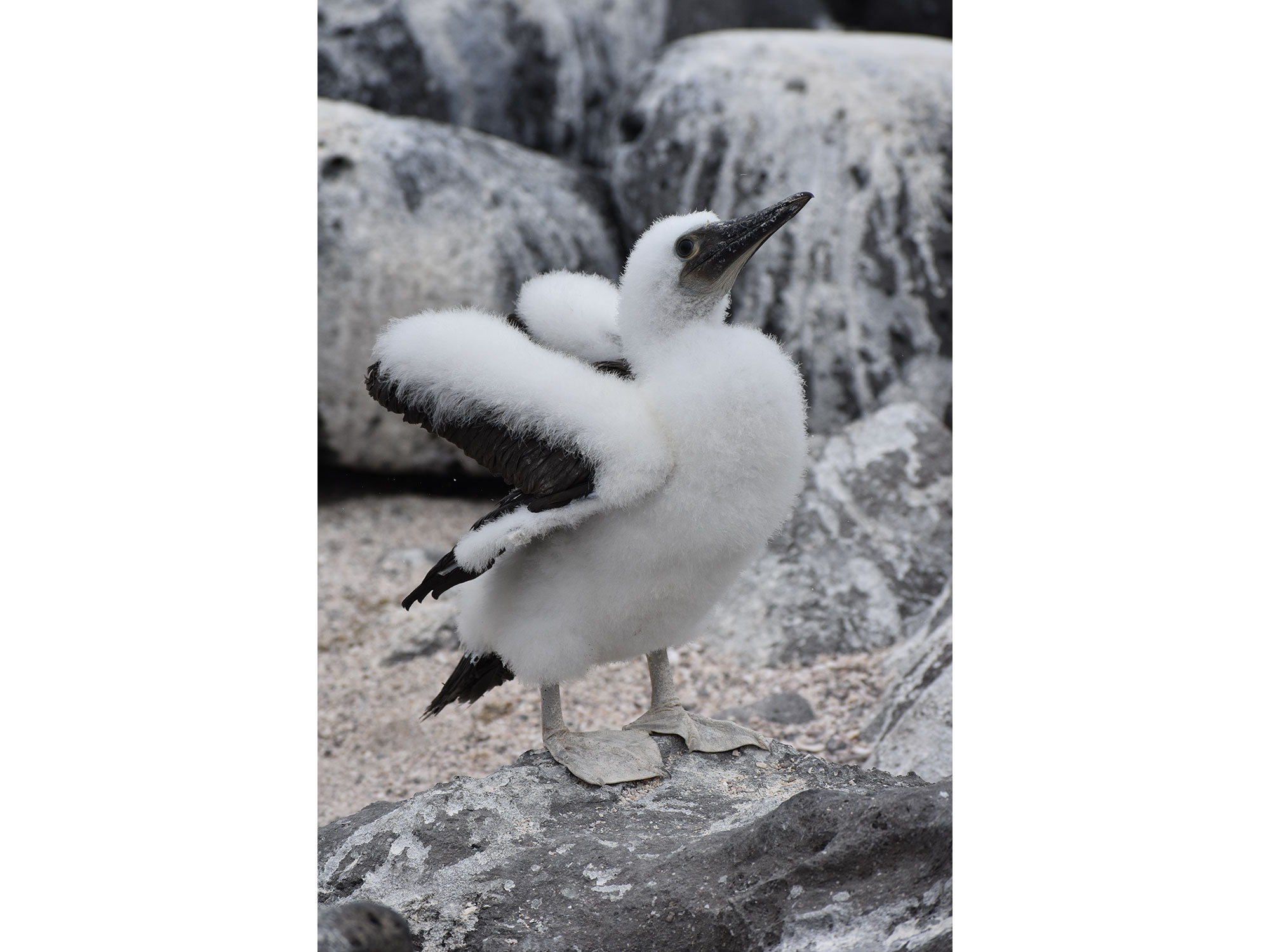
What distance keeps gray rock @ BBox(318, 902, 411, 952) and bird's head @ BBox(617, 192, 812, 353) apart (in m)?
0.78

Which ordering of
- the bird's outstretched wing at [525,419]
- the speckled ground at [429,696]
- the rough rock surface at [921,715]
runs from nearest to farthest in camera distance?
the bird's outstretched wing at [525,419] → the rough rock surface at [921,715] → the speckled ground at [429,696]

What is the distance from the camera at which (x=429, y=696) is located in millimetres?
2576

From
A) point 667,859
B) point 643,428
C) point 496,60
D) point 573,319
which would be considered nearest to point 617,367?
point 573,319

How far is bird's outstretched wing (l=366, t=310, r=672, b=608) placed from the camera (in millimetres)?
1606

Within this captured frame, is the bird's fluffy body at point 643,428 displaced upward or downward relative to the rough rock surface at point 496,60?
downward

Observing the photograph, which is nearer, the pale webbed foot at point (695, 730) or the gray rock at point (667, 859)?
the gray rock at point (667, 859)

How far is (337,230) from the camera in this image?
3.25m

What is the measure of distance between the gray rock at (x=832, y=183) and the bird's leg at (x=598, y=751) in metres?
1.58

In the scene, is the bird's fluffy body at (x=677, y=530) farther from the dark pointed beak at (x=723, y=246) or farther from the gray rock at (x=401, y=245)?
the gray rock at (x=401, y=245)

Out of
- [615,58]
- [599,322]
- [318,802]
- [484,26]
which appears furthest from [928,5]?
[318,802]

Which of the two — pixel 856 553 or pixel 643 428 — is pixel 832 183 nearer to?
pixel 856 553

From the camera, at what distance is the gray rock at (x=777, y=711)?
2408mm

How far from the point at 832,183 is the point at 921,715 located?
1627 mm

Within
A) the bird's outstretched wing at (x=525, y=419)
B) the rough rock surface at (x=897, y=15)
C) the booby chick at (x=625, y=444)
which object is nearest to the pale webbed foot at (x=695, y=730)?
the booby chick at (x=625, y=444)
